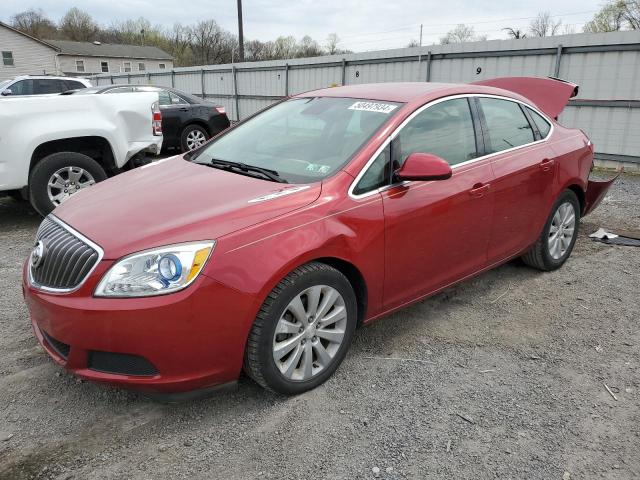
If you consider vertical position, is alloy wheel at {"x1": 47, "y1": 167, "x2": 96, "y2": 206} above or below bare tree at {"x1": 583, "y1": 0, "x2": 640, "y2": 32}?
below

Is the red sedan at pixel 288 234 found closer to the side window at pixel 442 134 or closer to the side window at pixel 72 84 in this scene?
the side window at pixel 442 134

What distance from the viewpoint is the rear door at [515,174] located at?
3699 millimetres

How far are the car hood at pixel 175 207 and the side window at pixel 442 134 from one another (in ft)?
2.37

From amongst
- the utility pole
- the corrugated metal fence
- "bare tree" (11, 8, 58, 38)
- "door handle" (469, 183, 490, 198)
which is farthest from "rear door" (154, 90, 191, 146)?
"bare tree" (11, 8, 58, 38)

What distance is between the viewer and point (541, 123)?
4.31 meters

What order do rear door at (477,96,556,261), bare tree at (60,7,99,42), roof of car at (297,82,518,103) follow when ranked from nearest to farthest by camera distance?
roof of car at (297,82,518,103) → rear door at (477,96,556,261) → bare tree at (60,7,99,42)

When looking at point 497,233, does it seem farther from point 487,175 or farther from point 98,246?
point 98,246

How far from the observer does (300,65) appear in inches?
597

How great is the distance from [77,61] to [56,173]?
58.3 m

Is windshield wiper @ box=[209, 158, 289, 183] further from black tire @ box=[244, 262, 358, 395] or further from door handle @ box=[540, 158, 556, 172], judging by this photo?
door handle @ box=[540, 158, 556, 172]

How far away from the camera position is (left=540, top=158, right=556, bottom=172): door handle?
13.2ft

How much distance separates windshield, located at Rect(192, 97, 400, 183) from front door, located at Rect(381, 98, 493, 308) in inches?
10.6

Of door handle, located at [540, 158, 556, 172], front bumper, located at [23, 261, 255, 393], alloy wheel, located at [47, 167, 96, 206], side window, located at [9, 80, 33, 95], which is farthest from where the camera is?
side window, located at [9, 80, 33, 95]

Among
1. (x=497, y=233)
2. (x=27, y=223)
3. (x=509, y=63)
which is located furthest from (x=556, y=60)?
(x=27, y=223)
